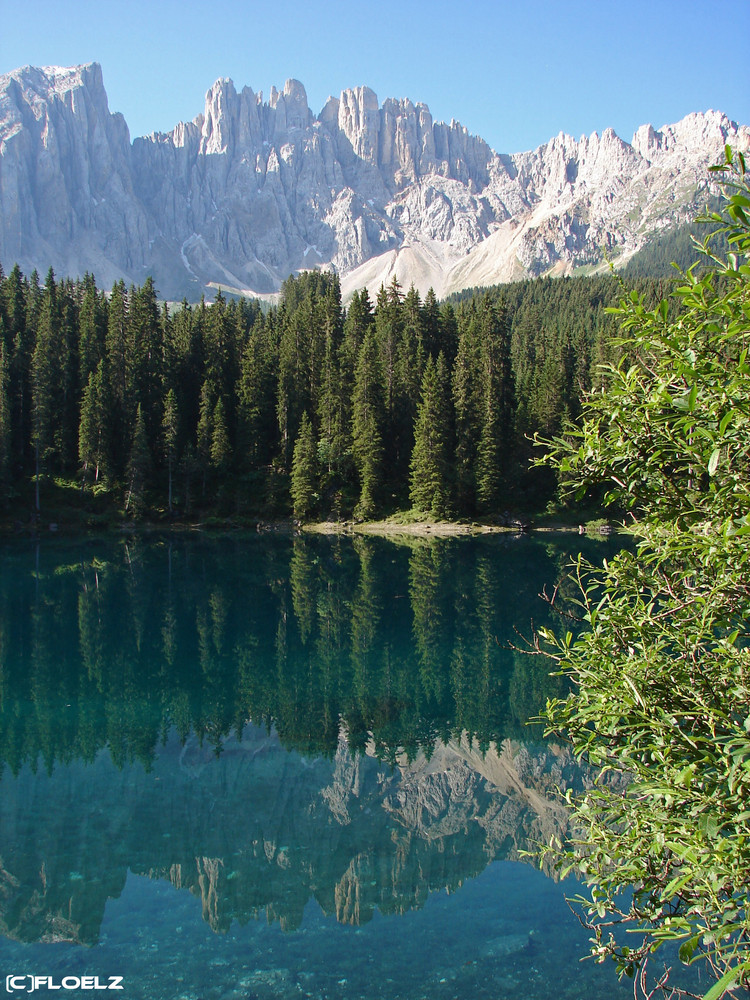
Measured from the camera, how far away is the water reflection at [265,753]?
1233 cm

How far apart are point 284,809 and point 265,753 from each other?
295 centimetres

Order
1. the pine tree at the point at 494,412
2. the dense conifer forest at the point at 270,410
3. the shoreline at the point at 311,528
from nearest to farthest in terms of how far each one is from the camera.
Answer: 1. the shoreline at the point at 311,528
2. the pine tree at the point at 494,412
3. the dense conifer forest at the point at 270,410

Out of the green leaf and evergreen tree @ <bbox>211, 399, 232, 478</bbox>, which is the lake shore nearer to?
evergreen tree @ <bbox>211, 399, 232, 478</bbox>

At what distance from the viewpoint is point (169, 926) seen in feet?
36.5

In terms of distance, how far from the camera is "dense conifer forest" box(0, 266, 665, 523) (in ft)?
223

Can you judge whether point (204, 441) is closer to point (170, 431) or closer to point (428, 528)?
point (170, 431)

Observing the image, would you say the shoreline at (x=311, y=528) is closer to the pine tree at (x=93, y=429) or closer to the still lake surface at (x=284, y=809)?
the pine tree at (x=93, y=429)

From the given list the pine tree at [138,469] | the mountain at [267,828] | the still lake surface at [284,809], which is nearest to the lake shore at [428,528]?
the pine tree at [138,469]

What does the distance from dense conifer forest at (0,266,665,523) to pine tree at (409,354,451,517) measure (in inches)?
7.3

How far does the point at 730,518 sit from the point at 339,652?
936 inches

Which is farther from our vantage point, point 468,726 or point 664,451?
point 468,726

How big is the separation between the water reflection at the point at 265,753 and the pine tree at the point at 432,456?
97.7 ft

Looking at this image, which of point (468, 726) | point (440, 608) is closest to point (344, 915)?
point (468, 726)

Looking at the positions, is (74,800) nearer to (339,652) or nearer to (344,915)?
(344,915)
